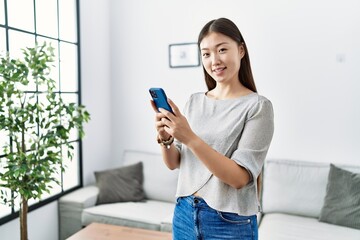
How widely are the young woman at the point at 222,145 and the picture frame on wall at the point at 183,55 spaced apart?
199 cm

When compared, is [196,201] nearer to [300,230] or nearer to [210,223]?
[210,223]

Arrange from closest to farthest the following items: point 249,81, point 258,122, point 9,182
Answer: point 258,122
point 249,81
point 9,182

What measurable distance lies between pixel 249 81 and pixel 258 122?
21 centimetres

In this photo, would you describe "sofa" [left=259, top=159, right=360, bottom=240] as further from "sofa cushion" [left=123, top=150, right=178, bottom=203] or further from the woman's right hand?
the woman's right hand

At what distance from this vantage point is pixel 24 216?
188 centimetres

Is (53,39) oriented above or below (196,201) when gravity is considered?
above

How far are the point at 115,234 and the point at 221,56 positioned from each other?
1575mm

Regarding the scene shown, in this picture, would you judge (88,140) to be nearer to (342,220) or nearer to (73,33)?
(73,33)

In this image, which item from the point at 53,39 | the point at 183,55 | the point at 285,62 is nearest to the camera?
the point at 53,39

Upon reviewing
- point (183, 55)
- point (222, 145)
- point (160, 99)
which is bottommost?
point (222, 145)

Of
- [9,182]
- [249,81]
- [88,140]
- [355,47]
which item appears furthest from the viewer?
[88,140]

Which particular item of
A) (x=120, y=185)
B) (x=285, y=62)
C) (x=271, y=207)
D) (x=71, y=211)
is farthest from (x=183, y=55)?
(x=71, y=211)

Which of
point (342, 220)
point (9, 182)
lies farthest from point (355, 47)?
point (9, 182)

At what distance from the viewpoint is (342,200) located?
2.33 metres
